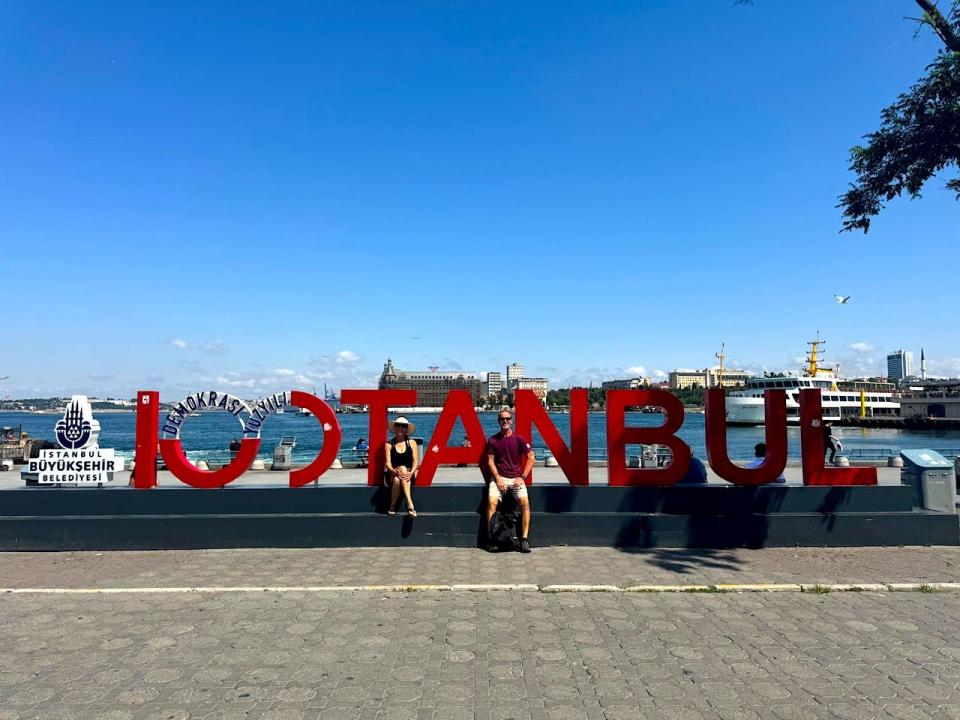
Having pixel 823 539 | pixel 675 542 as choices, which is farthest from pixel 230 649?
pixel 823 539

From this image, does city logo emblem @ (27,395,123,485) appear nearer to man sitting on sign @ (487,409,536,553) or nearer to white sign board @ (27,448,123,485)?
white sign board @ (27,448,123,485)

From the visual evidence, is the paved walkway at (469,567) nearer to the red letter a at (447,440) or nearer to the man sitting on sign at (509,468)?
the man sitting on sign at (509,468)

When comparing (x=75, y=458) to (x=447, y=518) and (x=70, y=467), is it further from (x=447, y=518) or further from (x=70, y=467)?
(x=447, y=518)

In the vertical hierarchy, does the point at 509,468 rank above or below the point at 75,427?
below

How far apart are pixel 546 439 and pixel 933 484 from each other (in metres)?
5.70

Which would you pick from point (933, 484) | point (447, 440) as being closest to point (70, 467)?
point (447, 440)

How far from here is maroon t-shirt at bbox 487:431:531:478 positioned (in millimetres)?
8719

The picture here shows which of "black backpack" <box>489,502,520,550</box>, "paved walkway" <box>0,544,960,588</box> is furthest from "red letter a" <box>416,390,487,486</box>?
"paved walkway" <box>0,544,960,588</box>

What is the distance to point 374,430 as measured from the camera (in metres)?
9.35

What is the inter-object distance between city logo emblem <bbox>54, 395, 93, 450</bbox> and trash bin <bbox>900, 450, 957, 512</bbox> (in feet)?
40.9

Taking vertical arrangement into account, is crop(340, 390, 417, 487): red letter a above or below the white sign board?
above

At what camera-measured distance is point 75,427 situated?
371 inches

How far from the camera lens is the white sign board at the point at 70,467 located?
30.4ft

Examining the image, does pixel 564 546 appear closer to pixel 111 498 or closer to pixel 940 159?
pixel 111 498
